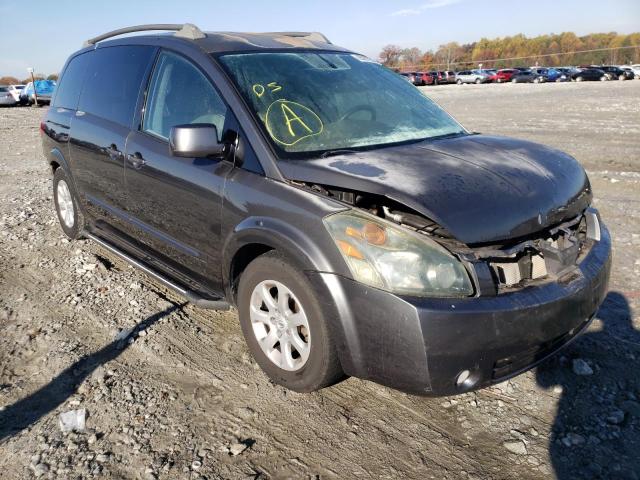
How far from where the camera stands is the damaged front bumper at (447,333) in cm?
231

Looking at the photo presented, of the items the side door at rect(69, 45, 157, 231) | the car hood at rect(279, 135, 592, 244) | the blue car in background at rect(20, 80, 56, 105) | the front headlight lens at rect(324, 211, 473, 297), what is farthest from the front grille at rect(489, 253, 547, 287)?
the blue car in background at rect(20, 80, 56, 105)

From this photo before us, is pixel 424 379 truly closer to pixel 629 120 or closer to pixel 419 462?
pixel 419 462

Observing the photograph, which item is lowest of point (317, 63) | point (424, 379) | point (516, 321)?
point (424, 379)

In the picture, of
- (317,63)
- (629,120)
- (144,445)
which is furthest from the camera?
(629,120)

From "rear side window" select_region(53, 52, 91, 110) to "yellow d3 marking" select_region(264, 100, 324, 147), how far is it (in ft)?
8.51

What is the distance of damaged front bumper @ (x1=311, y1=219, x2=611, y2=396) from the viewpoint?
231 centimetres

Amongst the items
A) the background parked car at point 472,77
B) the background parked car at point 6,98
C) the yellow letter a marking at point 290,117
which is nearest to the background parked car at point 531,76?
the background parked car at point 472,77

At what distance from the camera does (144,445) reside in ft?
8.50

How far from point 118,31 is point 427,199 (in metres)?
3.48

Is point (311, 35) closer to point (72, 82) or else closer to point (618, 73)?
point (72, 82)

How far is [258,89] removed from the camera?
10.7ft

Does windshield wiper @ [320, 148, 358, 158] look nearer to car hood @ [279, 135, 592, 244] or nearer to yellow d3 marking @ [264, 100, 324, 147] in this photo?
car hood @ [279, 135, 592, 244]

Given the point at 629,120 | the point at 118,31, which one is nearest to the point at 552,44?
the point at 629,120

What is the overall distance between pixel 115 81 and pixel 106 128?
1.31ft
